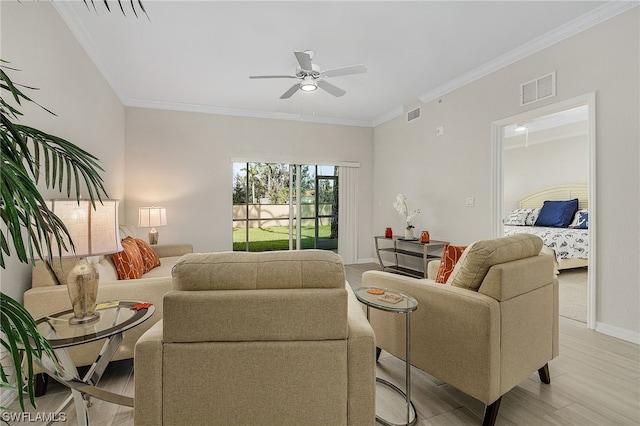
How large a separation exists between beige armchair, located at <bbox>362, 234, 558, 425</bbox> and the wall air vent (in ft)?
6.65

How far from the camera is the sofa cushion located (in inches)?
50.1

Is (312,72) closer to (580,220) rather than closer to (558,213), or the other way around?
(580,220)

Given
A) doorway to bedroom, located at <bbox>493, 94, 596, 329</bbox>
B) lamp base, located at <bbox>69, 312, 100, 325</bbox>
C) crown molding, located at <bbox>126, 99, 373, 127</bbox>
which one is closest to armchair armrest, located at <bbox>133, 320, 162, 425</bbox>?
lamp base, located at <bbox>69, 312, 100, 325</bbox>

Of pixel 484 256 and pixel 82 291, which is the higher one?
pixel 484 256

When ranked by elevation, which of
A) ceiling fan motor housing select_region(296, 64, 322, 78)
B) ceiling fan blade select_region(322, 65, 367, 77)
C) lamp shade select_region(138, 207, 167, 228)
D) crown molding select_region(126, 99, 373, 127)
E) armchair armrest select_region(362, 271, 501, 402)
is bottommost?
armchair armrest select_region(362, 271, 501, 402)

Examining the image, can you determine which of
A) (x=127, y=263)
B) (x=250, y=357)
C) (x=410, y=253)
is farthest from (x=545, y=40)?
(x=127, y=263)

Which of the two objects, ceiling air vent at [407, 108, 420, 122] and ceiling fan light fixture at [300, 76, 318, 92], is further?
ceiling air vent at [407, 108, 420, 122]

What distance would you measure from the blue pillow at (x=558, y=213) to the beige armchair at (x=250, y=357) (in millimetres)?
6102

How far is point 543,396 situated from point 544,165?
624 centimetres

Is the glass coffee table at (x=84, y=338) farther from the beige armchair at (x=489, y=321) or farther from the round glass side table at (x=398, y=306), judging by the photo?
the beige armchair at (x=489, y=321)

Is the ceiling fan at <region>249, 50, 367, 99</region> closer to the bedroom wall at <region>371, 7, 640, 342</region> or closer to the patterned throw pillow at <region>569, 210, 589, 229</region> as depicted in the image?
the bedroom wall at <region>371, 7, 640, 342</region>

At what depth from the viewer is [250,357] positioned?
1226mm

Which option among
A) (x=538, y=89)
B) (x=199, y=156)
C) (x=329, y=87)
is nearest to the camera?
→ (x=538, y=89)

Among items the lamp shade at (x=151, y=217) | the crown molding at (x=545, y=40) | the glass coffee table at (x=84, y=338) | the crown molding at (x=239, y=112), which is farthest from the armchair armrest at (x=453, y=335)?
the crown molding at (x=239, y=112)
